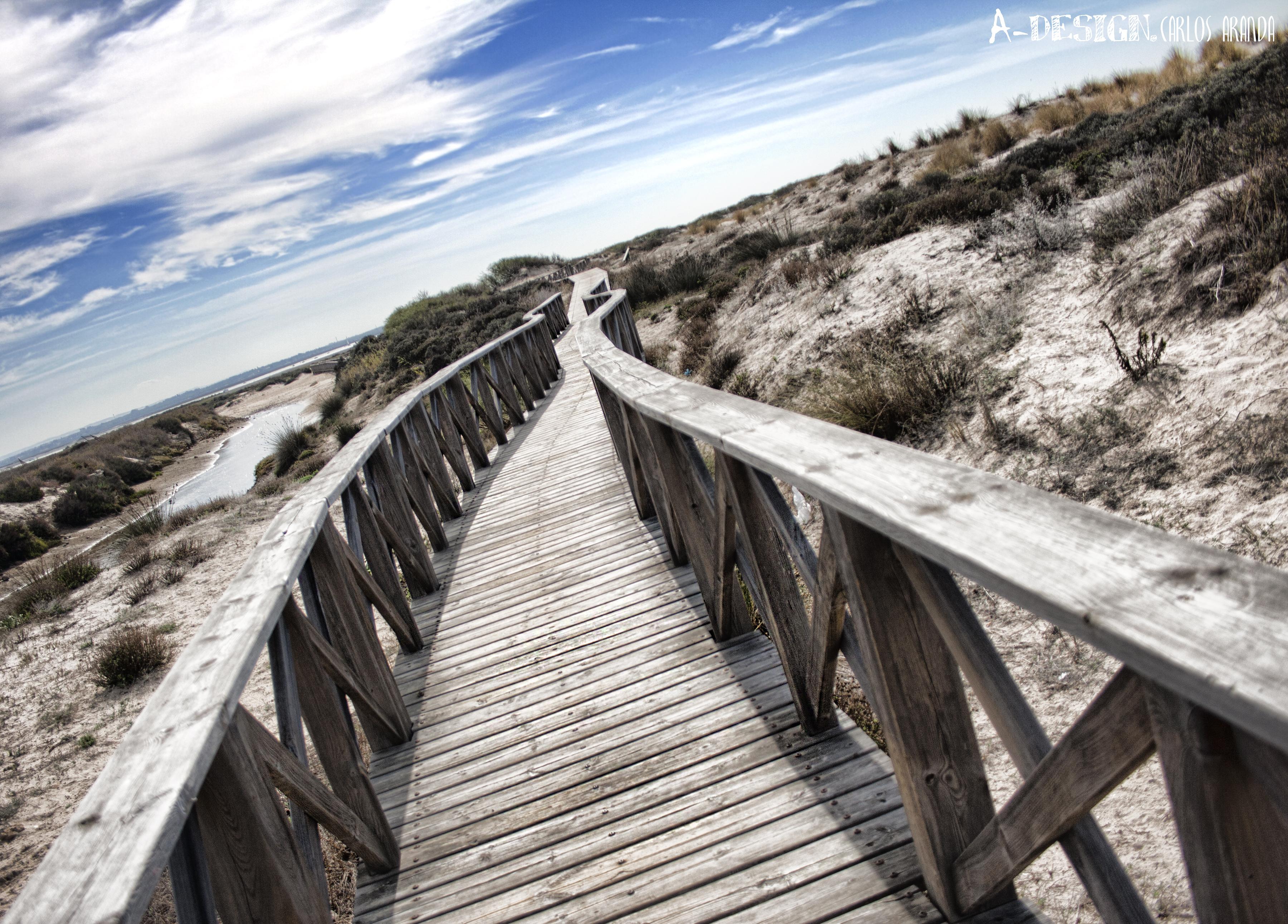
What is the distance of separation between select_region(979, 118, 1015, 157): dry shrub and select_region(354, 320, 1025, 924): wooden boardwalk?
48.8 feet

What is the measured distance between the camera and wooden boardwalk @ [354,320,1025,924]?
1.89m

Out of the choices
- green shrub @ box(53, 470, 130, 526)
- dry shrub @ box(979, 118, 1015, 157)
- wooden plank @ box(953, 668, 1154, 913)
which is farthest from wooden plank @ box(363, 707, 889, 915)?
green shrub @ box(53, 470, 130, 526)

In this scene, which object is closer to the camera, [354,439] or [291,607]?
[291,607]

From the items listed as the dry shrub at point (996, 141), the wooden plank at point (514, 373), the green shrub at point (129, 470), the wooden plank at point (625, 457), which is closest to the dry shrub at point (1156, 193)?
the wooden plank at point (625, 457)

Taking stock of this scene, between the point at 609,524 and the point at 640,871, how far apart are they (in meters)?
2.83

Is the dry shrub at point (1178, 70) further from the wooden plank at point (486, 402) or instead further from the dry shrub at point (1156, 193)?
the wooden plank at point (486, 402)

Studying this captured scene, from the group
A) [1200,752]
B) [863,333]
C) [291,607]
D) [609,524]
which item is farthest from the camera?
[863,333]

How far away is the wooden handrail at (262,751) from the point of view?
108cm

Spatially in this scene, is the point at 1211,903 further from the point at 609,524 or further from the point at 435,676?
the point at 609,524

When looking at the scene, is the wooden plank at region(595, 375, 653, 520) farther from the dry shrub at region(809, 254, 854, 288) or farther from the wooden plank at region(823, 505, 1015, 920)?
the dry shrub at region(809, 254, 854, 288)

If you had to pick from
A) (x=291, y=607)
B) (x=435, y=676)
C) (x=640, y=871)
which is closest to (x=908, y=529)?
(x=640, y=871)

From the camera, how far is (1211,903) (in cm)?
78

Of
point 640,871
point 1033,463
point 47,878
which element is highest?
point 47,878

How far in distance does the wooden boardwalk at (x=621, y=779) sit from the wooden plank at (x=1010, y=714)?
61 centimetres
